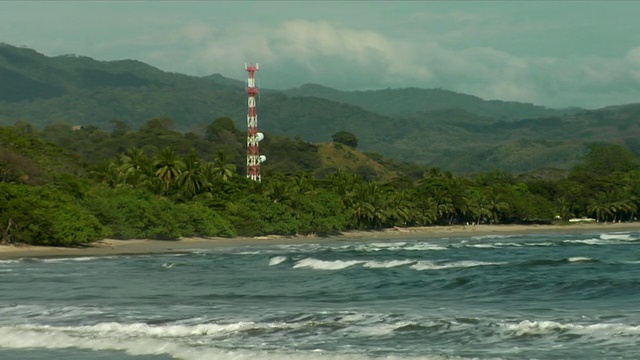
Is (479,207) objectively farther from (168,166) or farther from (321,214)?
(168,166)

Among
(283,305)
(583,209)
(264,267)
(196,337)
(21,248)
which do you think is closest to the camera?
(196,337)

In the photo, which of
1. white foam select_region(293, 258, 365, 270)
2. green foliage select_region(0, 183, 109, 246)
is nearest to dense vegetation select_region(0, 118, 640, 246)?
green foliage select_region(0, 183, 109, 246)

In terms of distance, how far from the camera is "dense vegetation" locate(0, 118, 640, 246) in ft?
222

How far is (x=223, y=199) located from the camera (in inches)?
3952

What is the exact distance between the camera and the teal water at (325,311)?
74.8ft

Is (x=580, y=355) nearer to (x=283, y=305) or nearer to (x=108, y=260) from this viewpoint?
(x=283, y=305)

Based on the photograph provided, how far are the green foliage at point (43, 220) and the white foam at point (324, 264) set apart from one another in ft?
54.6

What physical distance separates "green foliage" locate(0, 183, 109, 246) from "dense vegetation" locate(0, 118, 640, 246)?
7 cm

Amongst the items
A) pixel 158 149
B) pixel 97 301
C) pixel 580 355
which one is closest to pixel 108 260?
pixel 97 301

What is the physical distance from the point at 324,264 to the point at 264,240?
40.8 metres

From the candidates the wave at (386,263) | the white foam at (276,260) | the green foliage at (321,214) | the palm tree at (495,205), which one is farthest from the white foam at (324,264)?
the palm tree at (495,205)

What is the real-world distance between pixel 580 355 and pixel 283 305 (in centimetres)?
1233

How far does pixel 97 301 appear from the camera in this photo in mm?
33750

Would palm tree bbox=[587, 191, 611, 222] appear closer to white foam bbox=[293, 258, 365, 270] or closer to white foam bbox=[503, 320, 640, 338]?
white foam bbox=[293, 258, 365, 270]
